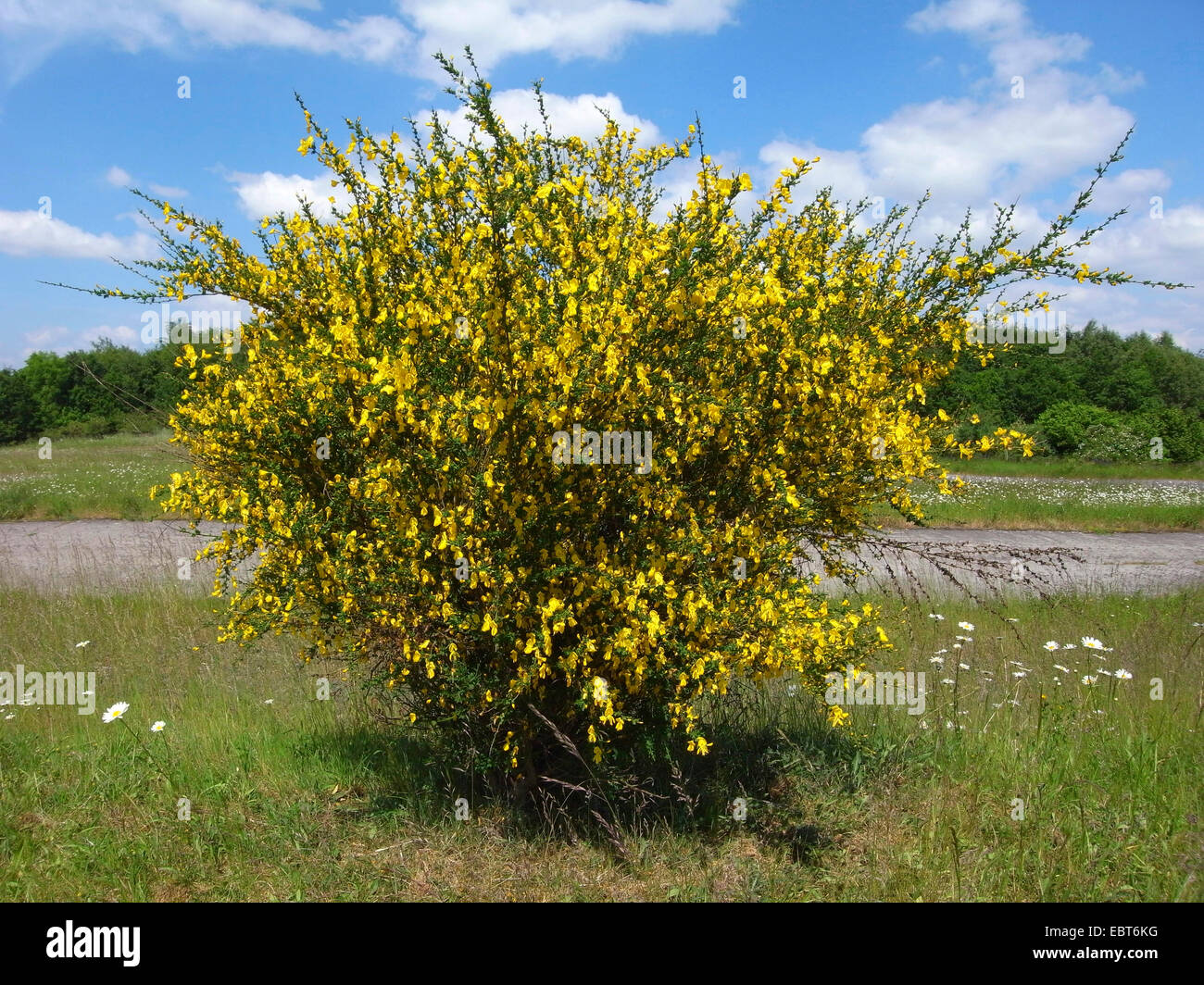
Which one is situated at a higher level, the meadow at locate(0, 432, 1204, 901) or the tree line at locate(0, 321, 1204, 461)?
the tree line at locate(0, 321, 1204, 461)

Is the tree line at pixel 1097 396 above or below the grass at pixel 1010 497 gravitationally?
above

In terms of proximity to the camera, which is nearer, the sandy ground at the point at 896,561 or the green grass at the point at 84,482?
the sandy ground at the point at 896,561

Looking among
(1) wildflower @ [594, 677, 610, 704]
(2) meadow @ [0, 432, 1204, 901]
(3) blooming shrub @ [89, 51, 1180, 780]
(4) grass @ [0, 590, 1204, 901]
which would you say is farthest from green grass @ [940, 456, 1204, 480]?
(1) wildflower @ [594, 677, 610, 704]

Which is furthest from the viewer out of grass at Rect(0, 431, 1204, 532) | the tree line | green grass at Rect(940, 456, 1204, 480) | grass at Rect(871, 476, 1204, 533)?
the tree line

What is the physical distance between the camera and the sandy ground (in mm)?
8055

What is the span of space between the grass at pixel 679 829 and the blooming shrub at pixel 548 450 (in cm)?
53

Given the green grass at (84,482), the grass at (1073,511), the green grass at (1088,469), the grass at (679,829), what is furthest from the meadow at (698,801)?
the green grass at (1088,469)

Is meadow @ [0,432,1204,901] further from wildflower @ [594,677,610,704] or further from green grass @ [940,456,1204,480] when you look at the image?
green grass @ [940,456,1204,480]

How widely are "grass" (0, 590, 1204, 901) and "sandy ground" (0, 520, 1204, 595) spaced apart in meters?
1.60

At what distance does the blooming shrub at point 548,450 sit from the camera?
115 inches

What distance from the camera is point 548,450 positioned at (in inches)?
115

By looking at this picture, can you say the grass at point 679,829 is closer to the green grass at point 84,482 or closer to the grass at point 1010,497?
the green grass at point 84,482

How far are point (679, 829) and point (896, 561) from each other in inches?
286
